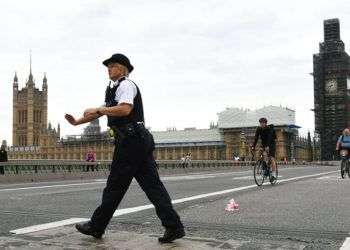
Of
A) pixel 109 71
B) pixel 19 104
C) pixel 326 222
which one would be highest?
pixel 19 104

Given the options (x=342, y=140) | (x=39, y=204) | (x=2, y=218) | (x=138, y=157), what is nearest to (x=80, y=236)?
(x=138, y=157)

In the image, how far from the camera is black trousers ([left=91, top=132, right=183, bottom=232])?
532 cm

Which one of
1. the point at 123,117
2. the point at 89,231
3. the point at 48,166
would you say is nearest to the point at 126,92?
the point at 123,117

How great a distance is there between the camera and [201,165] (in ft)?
155

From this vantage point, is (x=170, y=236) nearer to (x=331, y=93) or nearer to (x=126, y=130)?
(x=126, y=130)

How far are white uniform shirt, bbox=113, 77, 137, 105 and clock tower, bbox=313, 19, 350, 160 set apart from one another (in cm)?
13722

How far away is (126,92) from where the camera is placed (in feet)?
17.1

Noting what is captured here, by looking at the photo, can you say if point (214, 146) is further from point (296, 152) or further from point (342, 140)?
point (342, 140)

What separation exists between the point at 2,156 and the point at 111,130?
67.9ft

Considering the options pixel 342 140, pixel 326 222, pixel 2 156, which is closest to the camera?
pixel 326 222

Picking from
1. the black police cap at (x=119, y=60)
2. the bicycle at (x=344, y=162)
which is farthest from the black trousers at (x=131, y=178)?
the bicycle at (x=344, y=162)

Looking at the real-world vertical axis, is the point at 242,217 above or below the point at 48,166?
below

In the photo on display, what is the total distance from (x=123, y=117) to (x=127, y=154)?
0.34m

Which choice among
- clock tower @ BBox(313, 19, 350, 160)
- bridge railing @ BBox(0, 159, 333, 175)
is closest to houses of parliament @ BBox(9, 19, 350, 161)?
clock tower @ BBox(313, 19, 350, 160)
